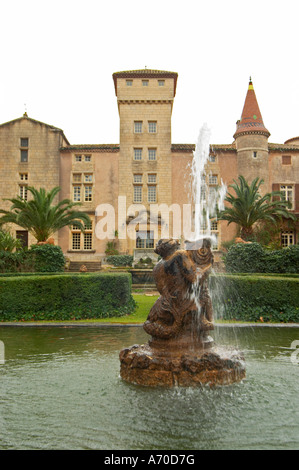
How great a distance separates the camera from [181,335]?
5.59 m

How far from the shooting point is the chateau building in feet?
108

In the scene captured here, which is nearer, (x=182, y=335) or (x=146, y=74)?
(x=182, y=335)

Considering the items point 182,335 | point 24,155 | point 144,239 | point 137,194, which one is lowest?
point 182,335

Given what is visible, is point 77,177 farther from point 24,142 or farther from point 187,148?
point 187,148

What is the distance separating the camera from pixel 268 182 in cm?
3331

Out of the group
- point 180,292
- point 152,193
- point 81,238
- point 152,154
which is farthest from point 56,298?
point 152,154

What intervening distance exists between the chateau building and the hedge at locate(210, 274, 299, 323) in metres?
20.8

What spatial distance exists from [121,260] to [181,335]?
77.1ft

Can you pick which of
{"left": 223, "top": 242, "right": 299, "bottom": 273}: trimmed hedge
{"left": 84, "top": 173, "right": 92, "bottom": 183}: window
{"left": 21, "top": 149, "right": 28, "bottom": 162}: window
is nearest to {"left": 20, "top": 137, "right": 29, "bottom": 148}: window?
{"left": 21, "top": 149, "right": 28, "bottom": 162}: window

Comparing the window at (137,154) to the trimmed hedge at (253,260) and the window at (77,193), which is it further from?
the trimmed hedge at (253,260)

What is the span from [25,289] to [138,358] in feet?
23.6

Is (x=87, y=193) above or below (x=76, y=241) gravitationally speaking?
above
